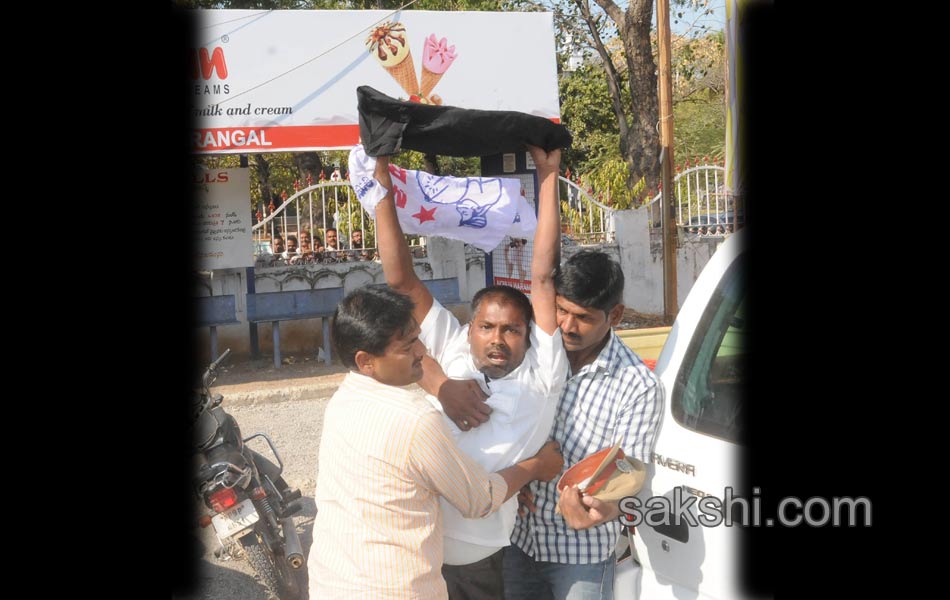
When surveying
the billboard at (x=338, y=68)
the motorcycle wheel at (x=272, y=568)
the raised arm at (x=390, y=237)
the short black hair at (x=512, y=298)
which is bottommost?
the motorcycle wheel at (x=272, y=568)

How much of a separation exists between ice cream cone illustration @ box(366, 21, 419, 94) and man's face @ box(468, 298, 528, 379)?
7.65 meters

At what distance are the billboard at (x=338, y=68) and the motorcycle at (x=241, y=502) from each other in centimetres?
533

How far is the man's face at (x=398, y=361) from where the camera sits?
78.7 inches

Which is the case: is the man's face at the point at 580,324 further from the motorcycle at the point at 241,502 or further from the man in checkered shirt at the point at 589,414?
the motorcycle at the point at 241,502

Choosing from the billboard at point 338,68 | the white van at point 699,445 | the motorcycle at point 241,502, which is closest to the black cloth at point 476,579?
the white van at point 699,445

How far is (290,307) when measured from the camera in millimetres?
9250

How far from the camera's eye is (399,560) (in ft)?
6.19

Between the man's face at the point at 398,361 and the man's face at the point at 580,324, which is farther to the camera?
the man's face at the point at 580,324

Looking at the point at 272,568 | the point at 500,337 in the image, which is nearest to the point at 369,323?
the point at 500,337

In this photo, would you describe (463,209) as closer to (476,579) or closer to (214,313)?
(476,579)

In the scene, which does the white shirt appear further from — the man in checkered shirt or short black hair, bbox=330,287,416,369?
short black hair, bbox=330,287,416,369

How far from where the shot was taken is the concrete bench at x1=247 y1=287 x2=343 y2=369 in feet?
30.0

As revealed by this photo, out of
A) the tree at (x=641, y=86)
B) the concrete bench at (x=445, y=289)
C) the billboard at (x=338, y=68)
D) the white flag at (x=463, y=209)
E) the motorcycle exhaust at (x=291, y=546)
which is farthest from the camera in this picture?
the tree at (x=641, y=86)

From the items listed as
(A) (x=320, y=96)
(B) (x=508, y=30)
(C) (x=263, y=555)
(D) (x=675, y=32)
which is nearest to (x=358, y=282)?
(A) (x=320, y=96)
